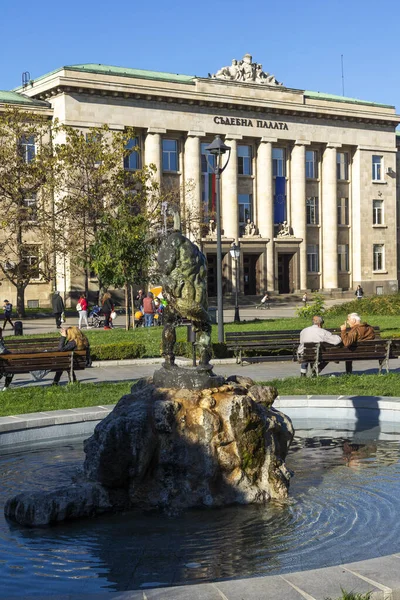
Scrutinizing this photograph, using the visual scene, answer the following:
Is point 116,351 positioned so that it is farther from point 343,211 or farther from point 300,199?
point 343,211

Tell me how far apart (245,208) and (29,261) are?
851 inches

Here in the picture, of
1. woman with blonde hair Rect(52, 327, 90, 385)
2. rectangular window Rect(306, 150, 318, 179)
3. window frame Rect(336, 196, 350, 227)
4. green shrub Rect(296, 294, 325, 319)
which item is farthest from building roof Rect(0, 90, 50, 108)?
woman with blonde hair Rect(52, 327, 90, 385)

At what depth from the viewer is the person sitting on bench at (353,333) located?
18078mm

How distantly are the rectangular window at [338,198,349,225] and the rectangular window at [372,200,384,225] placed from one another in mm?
2373

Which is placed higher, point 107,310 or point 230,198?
point 230,198

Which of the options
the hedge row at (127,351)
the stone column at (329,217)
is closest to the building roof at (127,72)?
the stone column at (329,217)

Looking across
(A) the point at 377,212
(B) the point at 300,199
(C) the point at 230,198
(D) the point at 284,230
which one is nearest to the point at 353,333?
(C) the point at 230,198

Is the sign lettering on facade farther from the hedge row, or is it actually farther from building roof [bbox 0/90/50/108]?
the hedge row

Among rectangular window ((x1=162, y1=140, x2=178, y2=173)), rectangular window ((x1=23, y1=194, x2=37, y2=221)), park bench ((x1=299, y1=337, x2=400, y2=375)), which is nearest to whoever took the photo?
park bench ((x1=299, y1=337, x2=400, y2=375))

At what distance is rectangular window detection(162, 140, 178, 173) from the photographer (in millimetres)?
58547

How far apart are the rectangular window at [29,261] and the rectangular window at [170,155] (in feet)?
53.1

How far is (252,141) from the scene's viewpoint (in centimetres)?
6288

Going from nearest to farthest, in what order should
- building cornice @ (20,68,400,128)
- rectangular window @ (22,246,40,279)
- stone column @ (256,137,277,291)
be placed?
rectangular window @ (22,246,40,279) < building cornice @ (20,68,400,128) < stone column @ (256,137,277,291)

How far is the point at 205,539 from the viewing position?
7.56 metres
